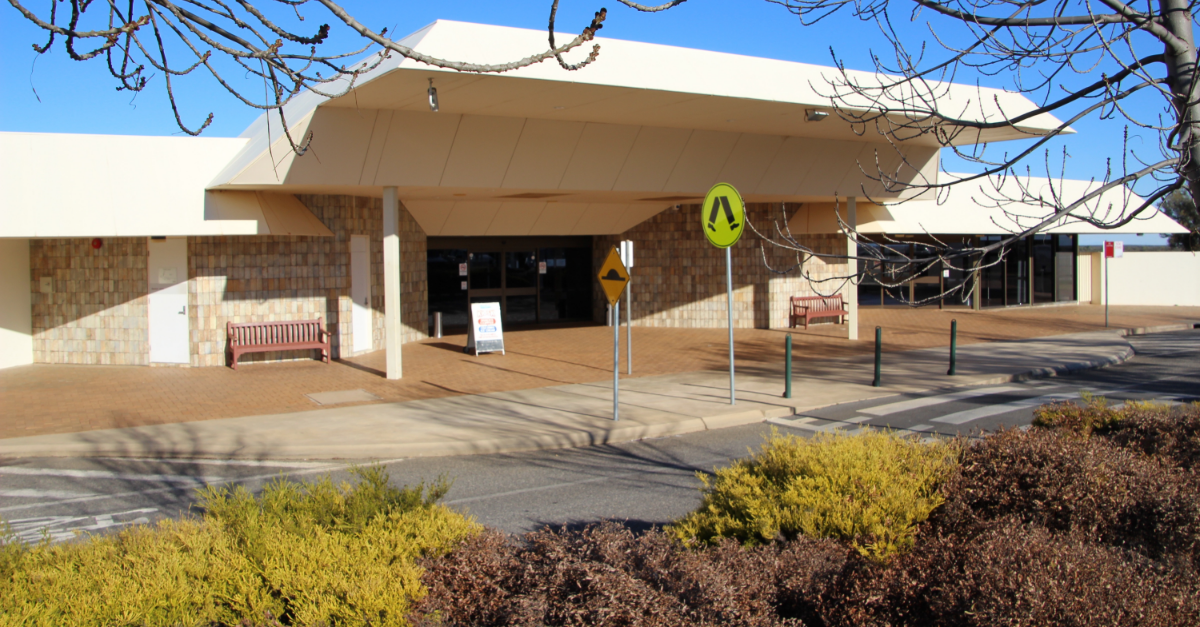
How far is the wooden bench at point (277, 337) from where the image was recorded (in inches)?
618

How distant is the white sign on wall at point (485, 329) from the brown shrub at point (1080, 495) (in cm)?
1289

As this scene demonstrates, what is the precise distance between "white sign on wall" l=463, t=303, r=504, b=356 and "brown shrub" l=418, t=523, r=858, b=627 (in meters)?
12.8

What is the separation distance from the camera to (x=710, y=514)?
5098 millimetres

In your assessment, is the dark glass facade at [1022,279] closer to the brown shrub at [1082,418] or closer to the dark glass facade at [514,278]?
the dark glass facade at [514,278]

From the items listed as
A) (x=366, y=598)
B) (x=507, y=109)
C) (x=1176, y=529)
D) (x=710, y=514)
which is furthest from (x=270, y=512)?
(x=507, y=109)

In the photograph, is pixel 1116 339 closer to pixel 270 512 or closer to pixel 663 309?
pixel 663 309

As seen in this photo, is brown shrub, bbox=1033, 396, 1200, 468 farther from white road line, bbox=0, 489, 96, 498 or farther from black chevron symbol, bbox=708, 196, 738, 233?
white road line, bbox=0, 489, 96, 498

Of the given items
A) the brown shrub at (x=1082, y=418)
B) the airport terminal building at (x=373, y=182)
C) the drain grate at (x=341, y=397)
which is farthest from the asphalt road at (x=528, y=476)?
the airport terminal building at (x=373, y=182)

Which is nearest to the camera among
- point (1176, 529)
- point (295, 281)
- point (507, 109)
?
point (1176, 529)

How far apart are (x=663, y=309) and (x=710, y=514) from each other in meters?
18.5

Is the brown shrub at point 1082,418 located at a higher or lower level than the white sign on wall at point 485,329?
lower

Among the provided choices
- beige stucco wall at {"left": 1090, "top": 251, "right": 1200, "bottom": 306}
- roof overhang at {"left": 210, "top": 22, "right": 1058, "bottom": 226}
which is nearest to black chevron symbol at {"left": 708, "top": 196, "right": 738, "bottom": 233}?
roof overhang at {"left": 210, "top": 22, "right": 1058, "bottom": 226}

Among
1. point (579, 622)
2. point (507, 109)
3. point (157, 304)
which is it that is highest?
point (507, 109)

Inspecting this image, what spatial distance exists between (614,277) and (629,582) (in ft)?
23.4
